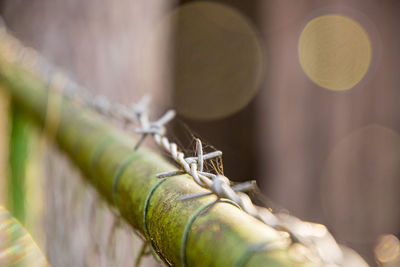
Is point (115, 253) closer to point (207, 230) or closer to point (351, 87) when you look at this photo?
point (207, 230)

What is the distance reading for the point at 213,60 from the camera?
109 inches

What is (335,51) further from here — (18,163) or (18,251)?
(18,251)

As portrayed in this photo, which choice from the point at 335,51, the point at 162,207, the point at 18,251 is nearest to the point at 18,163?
the point at 18,251

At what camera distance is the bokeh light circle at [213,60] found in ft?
8.60

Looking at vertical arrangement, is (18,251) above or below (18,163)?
below

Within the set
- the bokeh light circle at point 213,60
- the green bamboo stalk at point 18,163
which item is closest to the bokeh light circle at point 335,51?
the bokeh light circle at point 213,60

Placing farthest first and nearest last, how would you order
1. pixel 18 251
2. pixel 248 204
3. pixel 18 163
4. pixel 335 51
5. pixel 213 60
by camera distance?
1. pixel 213 60
2. pixel 335 51
3. pixel 18 163
4. pixel 18 251
5. pixel 248 204

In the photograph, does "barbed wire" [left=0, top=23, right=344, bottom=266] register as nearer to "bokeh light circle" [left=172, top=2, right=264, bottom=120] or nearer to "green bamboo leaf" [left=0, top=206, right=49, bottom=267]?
"green bamboo leaf" [left=0, top=206, right=49, bottom=267]

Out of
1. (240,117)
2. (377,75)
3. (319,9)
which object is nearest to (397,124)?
(377,75)

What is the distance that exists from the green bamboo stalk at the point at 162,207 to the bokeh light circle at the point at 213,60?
191 centimetres

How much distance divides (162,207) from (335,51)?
211 centimetres

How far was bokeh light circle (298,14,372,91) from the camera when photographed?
212 cm

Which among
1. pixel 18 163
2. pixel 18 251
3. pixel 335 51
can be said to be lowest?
pixel 335 51

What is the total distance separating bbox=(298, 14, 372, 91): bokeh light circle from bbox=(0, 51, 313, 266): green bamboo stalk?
68.9 inches
